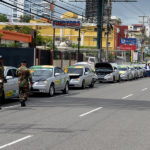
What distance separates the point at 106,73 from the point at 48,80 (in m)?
16.7

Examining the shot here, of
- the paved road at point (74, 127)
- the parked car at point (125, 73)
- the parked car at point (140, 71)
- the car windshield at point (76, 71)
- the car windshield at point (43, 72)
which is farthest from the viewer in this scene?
the parked car at point (140, 71)

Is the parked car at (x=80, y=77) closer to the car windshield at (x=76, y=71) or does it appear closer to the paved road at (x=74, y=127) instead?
the car windshield at (x=76, y=71)

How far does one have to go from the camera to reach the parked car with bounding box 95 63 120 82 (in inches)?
1404

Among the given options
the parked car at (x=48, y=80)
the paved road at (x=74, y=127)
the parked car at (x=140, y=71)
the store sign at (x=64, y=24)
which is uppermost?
the store sign at (x=64, y=24)

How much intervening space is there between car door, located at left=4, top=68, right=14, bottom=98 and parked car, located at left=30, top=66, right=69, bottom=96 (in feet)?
9.23

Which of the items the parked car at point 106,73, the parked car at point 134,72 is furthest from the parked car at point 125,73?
the parked car at point 106,73

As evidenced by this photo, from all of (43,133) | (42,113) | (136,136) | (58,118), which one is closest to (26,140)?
(43,133)

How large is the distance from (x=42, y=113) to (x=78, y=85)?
1326 cm

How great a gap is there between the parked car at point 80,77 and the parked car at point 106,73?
662 centimetres

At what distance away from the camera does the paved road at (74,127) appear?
26.7 feet

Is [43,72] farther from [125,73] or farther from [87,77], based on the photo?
[125,73]

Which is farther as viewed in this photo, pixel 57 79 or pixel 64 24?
pixel 64 24

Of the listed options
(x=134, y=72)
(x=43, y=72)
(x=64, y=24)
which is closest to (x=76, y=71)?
(x=43, y=72)

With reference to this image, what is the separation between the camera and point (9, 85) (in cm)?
1642
